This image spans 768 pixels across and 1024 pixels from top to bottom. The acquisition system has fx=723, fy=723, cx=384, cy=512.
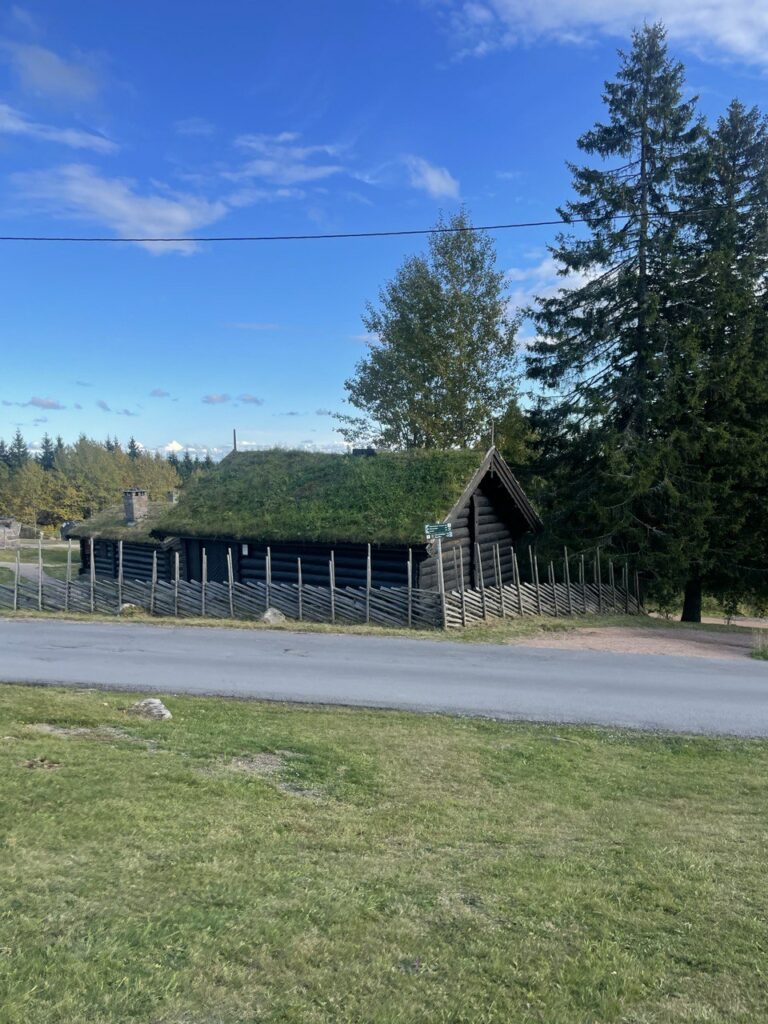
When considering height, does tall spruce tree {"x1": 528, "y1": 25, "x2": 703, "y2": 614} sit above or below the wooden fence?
above

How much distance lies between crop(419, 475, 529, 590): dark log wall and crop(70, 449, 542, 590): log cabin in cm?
4

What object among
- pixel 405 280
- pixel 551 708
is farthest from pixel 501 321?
pixel 551 708

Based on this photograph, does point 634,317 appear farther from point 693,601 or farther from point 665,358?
point 693,601

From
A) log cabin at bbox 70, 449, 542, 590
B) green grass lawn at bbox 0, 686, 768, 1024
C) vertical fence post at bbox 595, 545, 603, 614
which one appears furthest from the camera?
vertical fence post at bbox 595, 545, 603, 614

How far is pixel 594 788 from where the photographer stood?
314 inches

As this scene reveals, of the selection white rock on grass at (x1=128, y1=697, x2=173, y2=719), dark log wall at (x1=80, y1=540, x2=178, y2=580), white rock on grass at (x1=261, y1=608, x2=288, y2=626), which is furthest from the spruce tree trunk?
white rock on grass at (x1=128, y1=697, x2=173, y2=719)

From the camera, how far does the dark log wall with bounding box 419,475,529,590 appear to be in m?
23.7

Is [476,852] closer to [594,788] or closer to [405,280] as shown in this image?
[594,788]

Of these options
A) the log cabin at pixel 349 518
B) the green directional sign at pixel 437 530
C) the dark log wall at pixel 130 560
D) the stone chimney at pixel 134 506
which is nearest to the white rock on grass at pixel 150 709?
the log cabin at pixel 349 518

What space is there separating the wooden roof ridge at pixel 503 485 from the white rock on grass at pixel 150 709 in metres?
→ 13.7

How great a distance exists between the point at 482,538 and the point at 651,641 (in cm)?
792

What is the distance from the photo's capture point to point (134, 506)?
35.6m

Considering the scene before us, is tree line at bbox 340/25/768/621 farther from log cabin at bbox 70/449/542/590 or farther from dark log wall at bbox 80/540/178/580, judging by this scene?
dark log wall at bbox 80/540/178/580

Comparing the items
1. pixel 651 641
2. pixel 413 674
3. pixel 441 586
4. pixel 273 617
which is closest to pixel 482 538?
pixel 441 586
